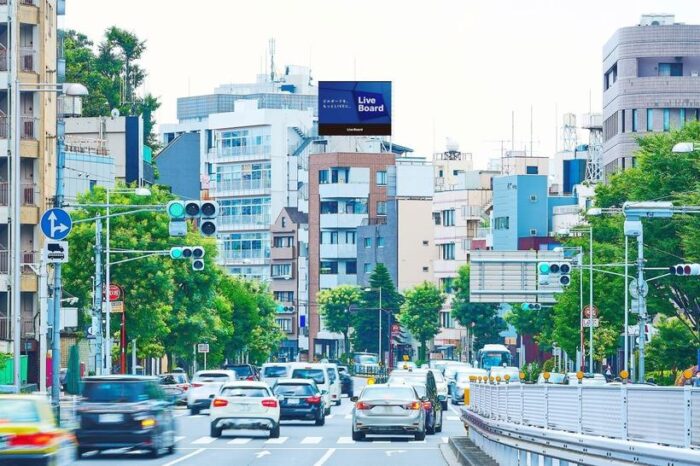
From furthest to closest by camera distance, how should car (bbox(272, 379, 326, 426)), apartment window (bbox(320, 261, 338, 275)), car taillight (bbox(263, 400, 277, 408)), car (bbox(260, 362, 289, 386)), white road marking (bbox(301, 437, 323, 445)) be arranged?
1. apartment window (bbox(320, 261, 338, 275))
2. car (bbox(260, 362, 289, 386))
3. car (bbox(272, 379, 326, 426))
4. car taillight (bbox(263, 400, 277, 408))
5. white road marking (bbox(301, 437, 323, 445))

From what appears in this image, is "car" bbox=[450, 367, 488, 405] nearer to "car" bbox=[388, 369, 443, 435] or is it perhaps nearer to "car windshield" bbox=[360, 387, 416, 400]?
"car" bbox=[388, 369, 443, 435]

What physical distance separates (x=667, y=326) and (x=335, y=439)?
40.5 meters

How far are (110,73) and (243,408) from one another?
87.9m

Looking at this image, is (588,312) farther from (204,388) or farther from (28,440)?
(28,440)

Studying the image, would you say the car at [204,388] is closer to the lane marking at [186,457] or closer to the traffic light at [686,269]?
the traffic light at [686,269]

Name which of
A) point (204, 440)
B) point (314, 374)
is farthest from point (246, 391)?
point (314, 374)

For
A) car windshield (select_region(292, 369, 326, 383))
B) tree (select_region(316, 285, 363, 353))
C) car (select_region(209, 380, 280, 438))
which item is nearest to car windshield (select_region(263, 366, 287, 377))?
car windshield (select_region(292, 369, 326, 383))

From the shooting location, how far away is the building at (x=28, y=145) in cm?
7775

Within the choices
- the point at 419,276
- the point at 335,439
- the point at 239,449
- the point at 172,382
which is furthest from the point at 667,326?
the point at 419,276

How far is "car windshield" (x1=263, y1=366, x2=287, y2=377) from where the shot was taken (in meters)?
75.9

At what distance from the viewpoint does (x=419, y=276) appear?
183m

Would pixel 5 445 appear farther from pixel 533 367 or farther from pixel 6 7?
pixel 533 367

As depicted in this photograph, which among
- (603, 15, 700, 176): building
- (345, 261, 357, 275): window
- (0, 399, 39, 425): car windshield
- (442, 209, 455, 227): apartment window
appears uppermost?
(603, 15, 700, 176): building

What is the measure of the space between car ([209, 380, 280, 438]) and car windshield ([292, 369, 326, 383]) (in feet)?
68.6
